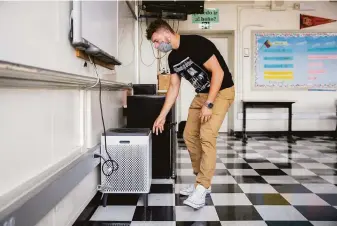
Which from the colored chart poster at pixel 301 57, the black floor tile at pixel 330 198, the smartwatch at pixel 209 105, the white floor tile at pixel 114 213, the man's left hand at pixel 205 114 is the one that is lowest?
the white floor tile at pixel 114 213

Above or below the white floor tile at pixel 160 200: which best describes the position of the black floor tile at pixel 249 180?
above

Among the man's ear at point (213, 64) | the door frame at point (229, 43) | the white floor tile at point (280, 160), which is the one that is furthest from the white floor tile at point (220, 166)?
the door frame at point (229, 43)

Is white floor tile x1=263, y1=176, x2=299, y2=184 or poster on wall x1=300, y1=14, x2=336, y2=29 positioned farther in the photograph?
poster on wall x1=300, y1=14, x2=336, y2=29

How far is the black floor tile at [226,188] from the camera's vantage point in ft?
8.59

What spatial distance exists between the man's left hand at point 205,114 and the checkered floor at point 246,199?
22.0 inches

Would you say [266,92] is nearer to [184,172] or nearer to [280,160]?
[280,160]

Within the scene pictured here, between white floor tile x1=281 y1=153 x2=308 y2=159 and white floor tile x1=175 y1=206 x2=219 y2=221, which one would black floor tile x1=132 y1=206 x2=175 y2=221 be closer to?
white floor tile x1=175 y1=206 x2=219 y2=221

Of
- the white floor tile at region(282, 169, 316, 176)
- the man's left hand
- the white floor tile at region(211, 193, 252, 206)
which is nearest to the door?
the white floor tile at region(282, 169, 316, 176)

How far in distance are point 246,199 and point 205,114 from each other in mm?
679

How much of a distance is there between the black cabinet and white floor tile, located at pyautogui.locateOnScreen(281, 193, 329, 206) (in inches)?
38.3

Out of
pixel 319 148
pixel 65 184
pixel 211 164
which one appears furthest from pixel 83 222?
pixel 319 148

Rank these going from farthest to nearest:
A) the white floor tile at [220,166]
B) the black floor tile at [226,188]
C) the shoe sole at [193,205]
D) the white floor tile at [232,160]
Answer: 1. the white floor tile at [232,160]
2. the white floor tile at [220,166]
3. the black floor tile at [226,188]
4. the shoe sole at [193,205]

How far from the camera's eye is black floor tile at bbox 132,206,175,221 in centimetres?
204

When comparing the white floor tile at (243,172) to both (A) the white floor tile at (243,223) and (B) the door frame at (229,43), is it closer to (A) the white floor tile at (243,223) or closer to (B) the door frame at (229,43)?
(A) the white floor tile at (243,223)
